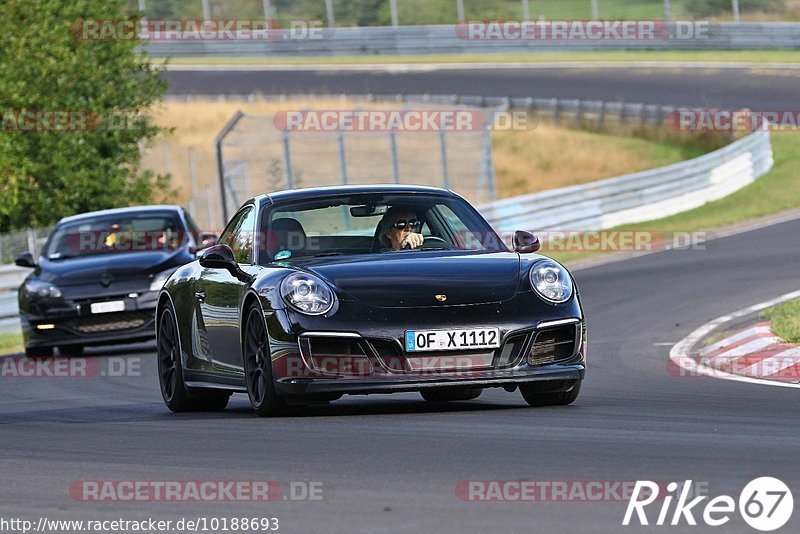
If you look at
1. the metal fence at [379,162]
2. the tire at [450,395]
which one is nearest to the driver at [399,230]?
the tire at [450,395]

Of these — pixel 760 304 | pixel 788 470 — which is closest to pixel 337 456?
pixel 788 470

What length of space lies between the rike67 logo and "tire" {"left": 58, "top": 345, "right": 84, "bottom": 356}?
12881mm

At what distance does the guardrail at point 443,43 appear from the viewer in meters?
48.6

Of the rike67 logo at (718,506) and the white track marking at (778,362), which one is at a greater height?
the rike67 logo at (718,506)

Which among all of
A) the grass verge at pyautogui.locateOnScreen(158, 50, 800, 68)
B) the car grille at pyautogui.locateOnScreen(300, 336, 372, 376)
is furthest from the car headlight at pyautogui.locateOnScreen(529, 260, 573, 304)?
the grass verge at pyautogui.locateOnScreen(158, 50, 800, 68)

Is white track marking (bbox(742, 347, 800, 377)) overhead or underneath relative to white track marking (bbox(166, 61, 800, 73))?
overhead

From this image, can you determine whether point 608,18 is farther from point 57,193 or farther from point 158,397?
point 158,397

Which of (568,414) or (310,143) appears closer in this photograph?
(568,414)

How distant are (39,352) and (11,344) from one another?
309cm

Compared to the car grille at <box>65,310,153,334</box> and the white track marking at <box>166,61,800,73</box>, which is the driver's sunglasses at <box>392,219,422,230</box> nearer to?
the car grille at <box>65,310,153,334</box>

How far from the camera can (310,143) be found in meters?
41.5

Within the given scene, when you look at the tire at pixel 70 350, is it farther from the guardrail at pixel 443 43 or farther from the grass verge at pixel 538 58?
the guardrail at pixel 443 43

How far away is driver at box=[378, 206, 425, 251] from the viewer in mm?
9852

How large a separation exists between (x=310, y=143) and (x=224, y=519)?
118ft
